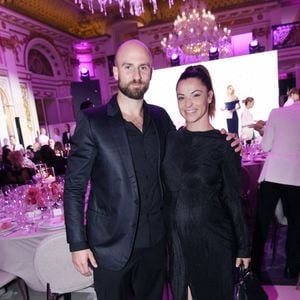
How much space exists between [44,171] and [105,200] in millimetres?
2073

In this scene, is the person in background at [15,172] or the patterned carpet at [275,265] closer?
the patterned carpet at [275,265]

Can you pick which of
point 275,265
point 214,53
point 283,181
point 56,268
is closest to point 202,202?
point 56,268

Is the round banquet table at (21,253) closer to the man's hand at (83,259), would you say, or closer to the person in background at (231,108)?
the man's hand at (83,259)

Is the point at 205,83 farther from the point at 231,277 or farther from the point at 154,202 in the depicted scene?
the point at 231,277

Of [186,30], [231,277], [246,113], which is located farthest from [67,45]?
[231,277]

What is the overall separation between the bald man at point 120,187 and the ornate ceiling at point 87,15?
33.0 ft

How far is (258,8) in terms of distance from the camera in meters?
11.8

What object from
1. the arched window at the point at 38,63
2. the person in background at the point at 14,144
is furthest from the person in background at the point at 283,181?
the arched window at the point at 38,63

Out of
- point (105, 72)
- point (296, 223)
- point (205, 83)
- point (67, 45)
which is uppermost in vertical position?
point (67, 45)

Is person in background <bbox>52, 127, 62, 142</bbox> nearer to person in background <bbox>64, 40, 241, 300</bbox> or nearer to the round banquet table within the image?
the round banquet table

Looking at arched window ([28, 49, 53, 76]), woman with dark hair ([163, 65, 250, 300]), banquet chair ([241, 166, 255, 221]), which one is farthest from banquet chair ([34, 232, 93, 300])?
arched window ([28, 49, 53, 76])

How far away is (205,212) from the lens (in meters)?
1.64

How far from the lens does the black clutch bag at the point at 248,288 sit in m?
1.65

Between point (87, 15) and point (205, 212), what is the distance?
42.8 ft
